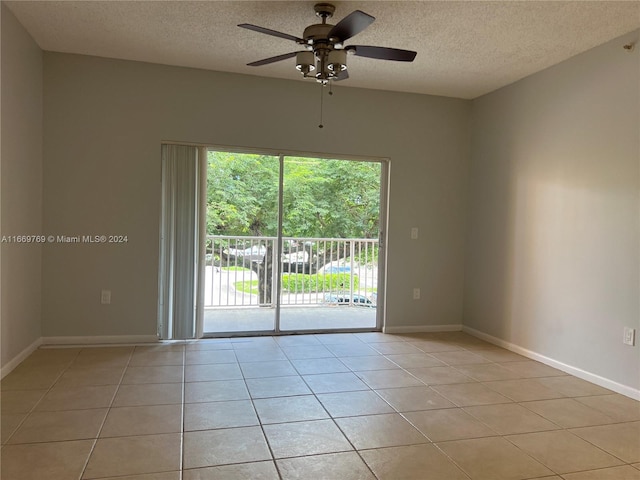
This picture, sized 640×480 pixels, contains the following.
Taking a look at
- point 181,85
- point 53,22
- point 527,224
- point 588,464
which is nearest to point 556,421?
point 588,464

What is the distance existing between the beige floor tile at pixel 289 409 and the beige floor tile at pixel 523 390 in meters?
1.30

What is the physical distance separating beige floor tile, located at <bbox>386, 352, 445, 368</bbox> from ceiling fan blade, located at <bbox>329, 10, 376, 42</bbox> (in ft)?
8.06

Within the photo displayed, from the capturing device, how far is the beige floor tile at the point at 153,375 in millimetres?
3115

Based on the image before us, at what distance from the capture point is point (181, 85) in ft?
13.4

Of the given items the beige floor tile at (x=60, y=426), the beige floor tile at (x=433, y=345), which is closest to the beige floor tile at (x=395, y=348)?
the beige floor tile at (x=433, y=345)

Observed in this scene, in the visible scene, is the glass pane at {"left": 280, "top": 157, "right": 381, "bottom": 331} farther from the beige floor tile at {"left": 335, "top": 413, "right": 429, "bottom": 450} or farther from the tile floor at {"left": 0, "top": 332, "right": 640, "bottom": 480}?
the beige floor tile at {"left": 335, "top": 413, "right": 429, "bottom": 450}

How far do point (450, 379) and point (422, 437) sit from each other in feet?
3.35

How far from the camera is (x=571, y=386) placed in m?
3.24

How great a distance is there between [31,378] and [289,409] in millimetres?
1806

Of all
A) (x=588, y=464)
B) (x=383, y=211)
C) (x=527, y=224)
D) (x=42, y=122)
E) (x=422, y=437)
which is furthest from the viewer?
(x=383, y=211)

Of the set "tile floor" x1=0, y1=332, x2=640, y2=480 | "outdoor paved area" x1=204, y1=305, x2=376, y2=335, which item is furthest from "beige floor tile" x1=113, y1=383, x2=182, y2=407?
"outdoor paved area" x1=204, y1=305, x2=376, y2=335

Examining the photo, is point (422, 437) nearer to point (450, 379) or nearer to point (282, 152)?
point (450, 379)

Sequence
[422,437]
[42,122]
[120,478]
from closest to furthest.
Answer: [120,478], [422,437], [42,122]

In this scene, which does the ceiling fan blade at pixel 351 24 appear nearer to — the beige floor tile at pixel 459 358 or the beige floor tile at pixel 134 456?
the beige floor tile at pixel 134 456
